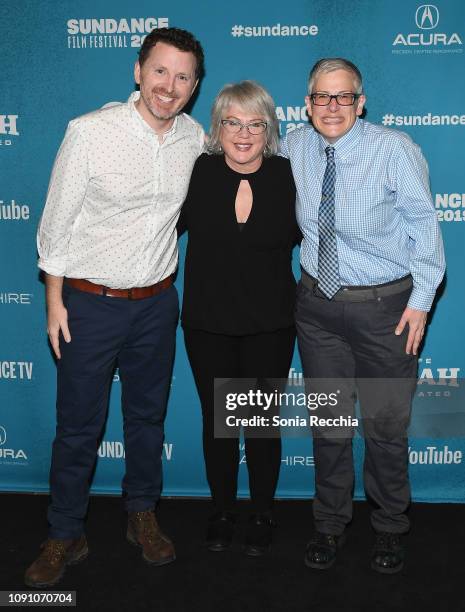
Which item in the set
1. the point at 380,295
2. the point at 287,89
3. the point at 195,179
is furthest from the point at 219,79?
the point at 380,295

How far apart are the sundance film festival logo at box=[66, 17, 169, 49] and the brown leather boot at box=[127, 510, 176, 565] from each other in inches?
70.9

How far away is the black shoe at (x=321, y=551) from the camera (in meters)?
2.71

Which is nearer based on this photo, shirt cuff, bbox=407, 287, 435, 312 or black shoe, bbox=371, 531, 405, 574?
shirt cuff, bbox=407, 287, 435, 312

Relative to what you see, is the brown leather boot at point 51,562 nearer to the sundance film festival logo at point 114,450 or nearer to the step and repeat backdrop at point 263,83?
the sundance film festival logo at point 114,450

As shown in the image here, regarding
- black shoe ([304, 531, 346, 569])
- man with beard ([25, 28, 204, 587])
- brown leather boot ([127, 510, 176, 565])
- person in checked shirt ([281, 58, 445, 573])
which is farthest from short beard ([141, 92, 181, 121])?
black shoe ([304, 531, 346, 569])

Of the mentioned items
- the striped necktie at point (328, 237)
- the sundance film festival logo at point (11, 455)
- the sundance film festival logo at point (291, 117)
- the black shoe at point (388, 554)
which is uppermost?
the sundance film festival logo at point (291, 117)

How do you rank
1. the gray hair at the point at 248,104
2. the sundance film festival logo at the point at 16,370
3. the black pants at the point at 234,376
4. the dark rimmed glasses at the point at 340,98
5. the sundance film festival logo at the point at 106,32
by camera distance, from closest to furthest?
the dark rimmed glasses at the point at 340,98 < the gray hair at the point at 248,104 < the black pants at the point at 234,376 < the sundance film festival logo at the point at 106,32 < the sundance film festival logo at the point at 16,370

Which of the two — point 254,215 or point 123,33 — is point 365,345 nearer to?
point 254,215

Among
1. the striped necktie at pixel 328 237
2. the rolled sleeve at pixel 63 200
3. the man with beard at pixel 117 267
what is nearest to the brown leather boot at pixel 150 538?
the man with beard at pixel 117 267

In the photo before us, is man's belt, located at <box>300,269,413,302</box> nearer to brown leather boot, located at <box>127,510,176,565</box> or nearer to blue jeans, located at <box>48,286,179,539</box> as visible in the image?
blue jeans, located at <box>48,286,179,539</box>

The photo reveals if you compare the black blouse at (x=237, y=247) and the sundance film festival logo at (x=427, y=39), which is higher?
the sundance film festival logo at (x=427, y=39)

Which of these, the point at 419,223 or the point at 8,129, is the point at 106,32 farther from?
the point at 419,223

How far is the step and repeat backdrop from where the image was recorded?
2877 millimetres

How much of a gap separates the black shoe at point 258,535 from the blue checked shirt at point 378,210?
960mm
